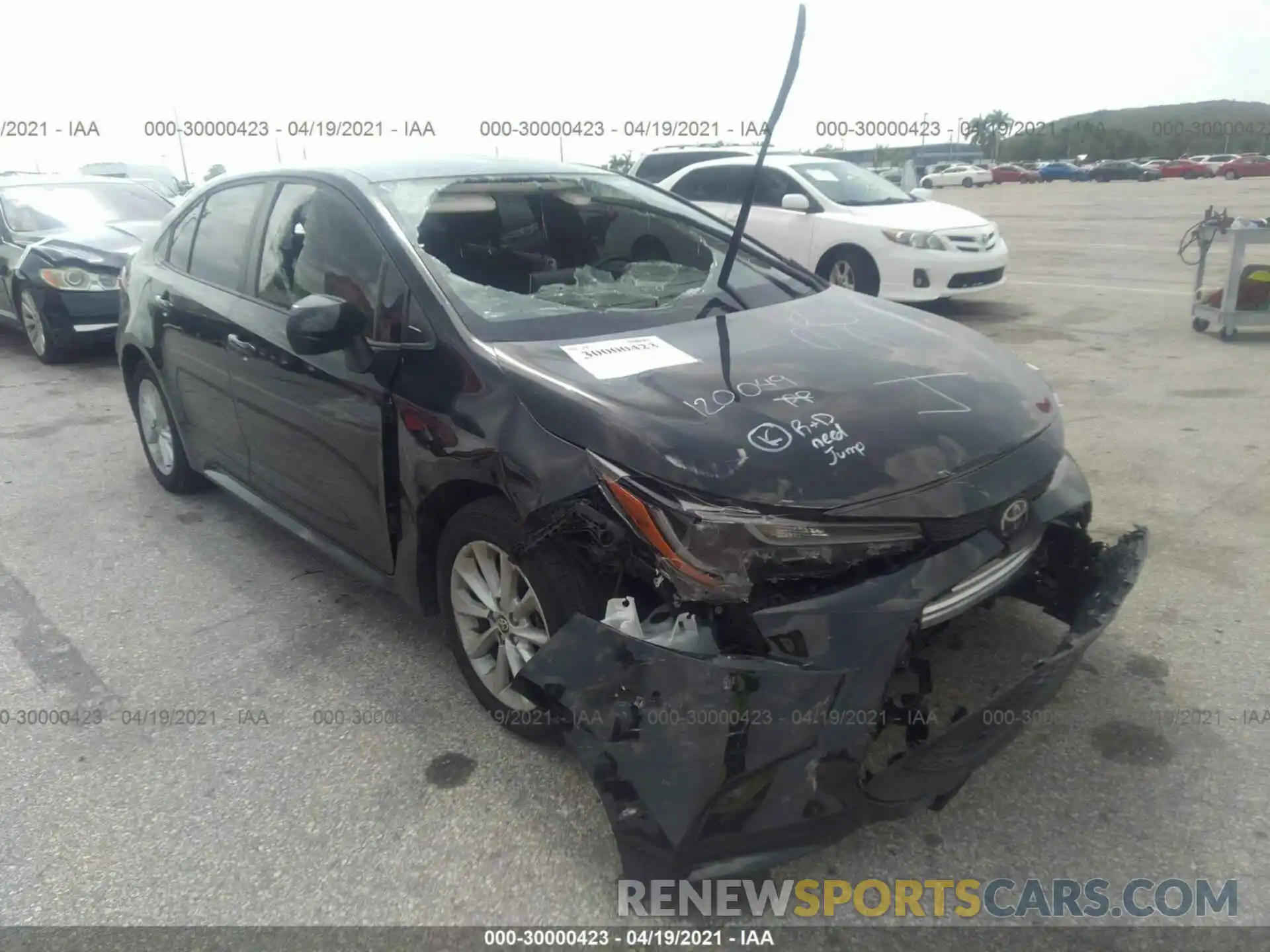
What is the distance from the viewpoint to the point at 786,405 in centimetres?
246

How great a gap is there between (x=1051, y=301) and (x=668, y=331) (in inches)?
330

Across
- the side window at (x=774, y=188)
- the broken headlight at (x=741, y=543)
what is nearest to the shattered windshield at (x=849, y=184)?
the side window at (x=774, y=188)

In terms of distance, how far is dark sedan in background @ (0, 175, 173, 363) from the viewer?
8.08m

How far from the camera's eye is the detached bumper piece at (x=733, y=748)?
6.47ft

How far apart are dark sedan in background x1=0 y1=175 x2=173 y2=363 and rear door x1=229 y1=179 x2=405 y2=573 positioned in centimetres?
468

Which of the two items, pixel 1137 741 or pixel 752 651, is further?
pixel 1137 741

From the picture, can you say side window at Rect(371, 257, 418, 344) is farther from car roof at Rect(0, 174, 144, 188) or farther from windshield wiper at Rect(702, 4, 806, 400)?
car roof at Rect(0, 174, 144, 188)

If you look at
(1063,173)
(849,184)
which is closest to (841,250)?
(849,184)

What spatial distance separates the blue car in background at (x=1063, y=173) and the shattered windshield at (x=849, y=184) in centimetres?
4686

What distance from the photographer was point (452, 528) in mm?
2748

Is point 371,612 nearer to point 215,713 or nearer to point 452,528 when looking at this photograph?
point 215,713

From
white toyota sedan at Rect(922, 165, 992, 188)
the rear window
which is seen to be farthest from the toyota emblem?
white toyota sedan at Rect(922, 165, 992, 188)

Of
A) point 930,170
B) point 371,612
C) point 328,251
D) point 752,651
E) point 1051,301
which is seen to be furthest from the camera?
point 930,170

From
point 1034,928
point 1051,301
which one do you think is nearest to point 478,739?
point 1034,928
